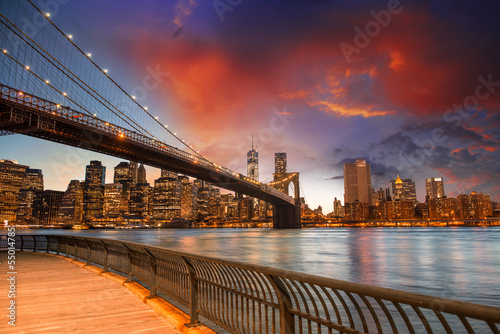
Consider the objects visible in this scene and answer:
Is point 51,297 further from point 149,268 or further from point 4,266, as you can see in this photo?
point 4,266

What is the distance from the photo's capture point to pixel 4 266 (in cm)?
1152

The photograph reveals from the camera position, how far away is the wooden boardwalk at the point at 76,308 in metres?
4.91

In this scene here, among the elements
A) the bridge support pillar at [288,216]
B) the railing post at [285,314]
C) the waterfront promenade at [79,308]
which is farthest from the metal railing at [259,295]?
the bridge support pillar at [288,216]

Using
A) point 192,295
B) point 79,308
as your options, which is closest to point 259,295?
point 192,295

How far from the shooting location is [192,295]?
4.93 meters

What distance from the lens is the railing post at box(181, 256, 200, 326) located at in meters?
4.83

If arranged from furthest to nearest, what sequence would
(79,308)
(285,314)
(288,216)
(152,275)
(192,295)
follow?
(288,216), (152,275), (79,308), (192,295), (285,314)

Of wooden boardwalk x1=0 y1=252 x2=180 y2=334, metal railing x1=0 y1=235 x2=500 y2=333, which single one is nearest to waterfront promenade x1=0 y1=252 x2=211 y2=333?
wooden boardwalk x1=0 y1=252 x2=180 y2=334

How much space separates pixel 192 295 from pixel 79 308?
2.35 metres

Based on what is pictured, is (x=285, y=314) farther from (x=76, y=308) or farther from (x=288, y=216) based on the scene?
(x=288, y=216)

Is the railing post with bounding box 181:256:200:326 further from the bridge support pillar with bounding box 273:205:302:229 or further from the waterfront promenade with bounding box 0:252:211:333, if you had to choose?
the bridge support pillar with bounding box 273:205:302:229

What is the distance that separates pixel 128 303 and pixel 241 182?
65.9 meters

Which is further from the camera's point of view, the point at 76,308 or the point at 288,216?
the point at 288,216

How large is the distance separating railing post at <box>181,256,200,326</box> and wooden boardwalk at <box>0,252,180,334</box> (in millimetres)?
269
